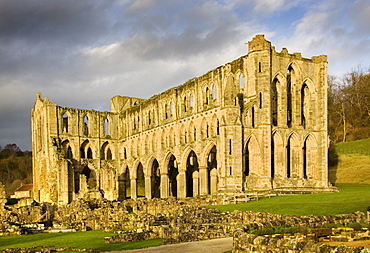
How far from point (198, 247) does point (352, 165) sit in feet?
130

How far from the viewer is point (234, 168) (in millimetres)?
40000

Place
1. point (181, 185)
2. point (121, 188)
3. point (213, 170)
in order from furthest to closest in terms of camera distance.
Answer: point (121, 188) → point (181, 185) → point (213, 170)

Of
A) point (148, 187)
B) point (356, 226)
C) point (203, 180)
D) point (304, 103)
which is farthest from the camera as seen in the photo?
point (148, 187)

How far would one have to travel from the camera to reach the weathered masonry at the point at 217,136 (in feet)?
135

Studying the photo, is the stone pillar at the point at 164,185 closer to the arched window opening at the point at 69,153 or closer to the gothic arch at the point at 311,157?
the arched window opening at the point at 69,153

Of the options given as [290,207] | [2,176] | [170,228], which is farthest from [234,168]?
[2,176]

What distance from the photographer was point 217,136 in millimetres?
43500

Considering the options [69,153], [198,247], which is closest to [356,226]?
[198,247]

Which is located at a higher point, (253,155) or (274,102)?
(274,102)

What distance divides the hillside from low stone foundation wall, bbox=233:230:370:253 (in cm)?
3498

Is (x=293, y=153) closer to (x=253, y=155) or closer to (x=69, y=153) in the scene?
(x=253, y=155)

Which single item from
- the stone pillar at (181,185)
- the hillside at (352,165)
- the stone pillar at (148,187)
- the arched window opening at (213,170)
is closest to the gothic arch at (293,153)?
the hillside at (352,165)

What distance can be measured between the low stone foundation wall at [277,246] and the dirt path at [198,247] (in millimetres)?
2095

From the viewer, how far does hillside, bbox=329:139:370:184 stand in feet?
156
